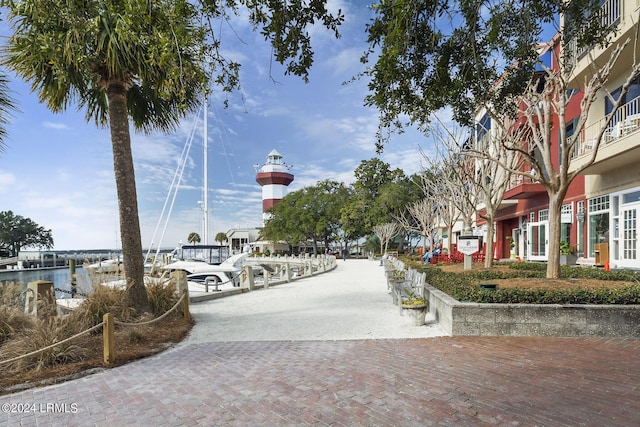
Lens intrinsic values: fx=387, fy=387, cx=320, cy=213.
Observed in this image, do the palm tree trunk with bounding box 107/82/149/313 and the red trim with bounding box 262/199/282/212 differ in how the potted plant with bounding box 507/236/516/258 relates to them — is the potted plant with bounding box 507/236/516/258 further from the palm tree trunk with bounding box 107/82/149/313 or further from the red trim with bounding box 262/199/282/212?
the red trim with bounding box 262/199/282/212

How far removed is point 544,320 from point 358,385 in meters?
4.31

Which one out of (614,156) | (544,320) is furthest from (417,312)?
(614,156)

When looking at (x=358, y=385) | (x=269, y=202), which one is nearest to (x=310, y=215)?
(x=269, y=202)

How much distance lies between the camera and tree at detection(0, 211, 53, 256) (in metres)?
73.0

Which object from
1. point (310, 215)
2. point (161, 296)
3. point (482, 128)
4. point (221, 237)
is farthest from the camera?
point (221, 237)

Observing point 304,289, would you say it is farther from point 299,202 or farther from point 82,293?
point 299,202

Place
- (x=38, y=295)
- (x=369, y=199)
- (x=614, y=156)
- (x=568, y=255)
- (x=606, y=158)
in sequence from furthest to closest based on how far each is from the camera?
(x=369, y=199)
(x=568, y=255)
(x=606, y=158)
(x=614, y=156)
(x=38, y=295)

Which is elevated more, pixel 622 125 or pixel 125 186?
pixel 622 125

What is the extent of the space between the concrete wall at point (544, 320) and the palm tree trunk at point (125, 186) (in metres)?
6.83

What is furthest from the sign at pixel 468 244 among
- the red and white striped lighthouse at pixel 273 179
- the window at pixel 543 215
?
the red and white striped lighthouse at pixel 273 179

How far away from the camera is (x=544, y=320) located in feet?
23.2

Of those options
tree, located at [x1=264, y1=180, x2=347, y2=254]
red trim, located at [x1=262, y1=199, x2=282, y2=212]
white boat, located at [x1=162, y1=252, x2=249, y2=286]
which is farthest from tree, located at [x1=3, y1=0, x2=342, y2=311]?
red trim, located at [x1=262, y1=199, x2=282, y2=212]

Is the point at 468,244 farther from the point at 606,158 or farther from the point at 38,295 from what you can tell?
the point at 38,295

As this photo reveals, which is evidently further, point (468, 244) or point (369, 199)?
point (369, 199)
